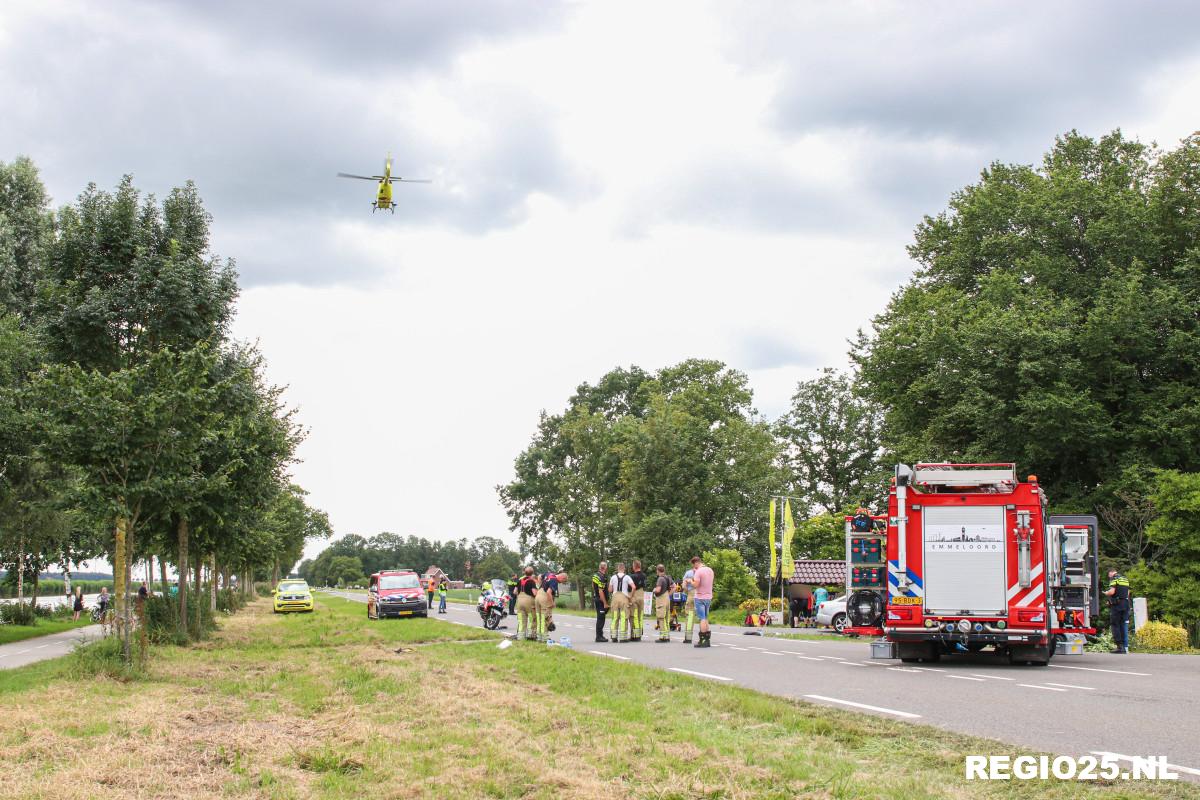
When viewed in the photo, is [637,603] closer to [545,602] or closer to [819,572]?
[545,602]

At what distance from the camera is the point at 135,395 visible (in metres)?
16.8

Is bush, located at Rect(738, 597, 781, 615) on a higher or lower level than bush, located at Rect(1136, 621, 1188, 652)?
lower

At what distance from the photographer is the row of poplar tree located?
54.0ft

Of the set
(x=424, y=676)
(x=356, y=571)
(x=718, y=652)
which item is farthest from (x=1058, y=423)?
(x=356, y=571)

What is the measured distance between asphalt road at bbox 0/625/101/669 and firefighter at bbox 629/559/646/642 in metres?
A: 11.3

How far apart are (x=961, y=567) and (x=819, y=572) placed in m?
30.0

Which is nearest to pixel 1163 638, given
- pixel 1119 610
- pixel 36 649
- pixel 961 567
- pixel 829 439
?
pixel 1119 610

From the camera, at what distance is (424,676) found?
1487 centimetres

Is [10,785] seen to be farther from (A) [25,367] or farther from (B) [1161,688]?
(A) [25,367]

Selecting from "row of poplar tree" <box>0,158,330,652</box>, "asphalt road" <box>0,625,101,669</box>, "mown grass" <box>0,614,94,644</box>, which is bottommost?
"mown grass" <box>0,614,94,644</box>

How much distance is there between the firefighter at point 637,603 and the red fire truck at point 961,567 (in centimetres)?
678

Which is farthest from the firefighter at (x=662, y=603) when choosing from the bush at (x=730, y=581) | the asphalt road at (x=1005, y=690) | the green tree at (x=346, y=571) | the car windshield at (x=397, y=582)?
the green tree at (x=346, y=571)

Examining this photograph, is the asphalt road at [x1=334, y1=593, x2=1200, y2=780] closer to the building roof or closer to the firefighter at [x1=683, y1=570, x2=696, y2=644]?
the firefighter at [x1=683, y1=570, x2=696, y2=644]

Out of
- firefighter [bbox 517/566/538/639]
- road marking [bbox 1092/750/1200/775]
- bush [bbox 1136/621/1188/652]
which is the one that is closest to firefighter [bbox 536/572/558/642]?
firefighter [bbox 517/566/538/639]
